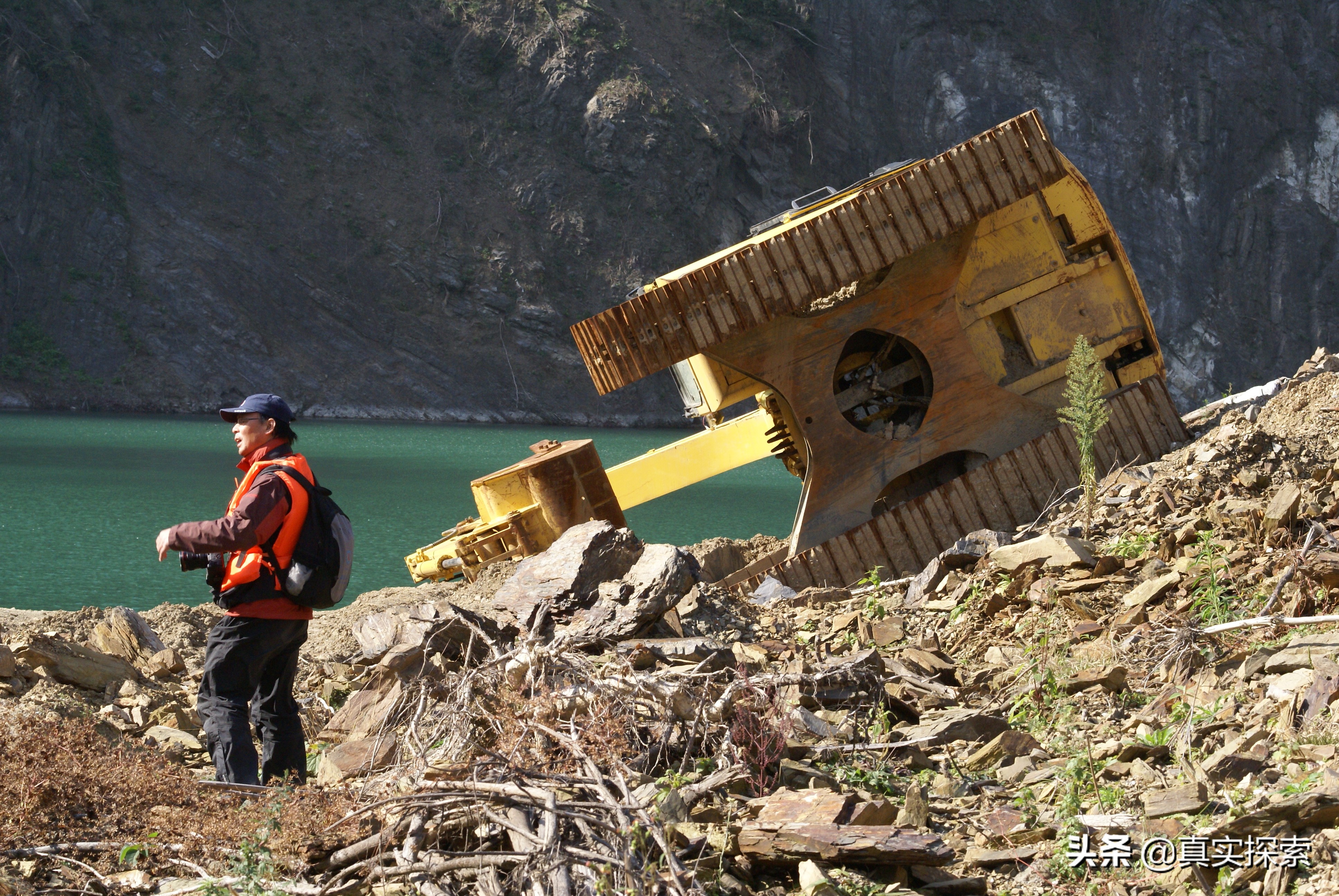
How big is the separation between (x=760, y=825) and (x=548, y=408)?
1309 inches

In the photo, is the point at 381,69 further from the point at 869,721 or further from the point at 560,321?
the point at 869,721

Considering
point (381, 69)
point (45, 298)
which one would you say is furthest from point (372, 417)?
point (381, 69)

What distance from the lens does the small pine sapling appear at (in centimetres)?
639

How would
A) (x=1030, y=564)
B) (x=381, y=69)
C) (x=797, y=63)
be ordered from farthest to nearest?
1. (x=797, y=63)
2. (x=381, y=69)
3. (x=1030, y=564)

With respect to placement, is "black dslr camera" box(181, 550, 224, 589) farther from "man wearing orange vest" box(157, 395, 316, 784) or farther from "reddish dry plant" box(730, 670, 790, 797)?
"reddish dry plant" box(730, 670, 790, 797)

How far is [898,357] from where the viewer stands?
7.77 m

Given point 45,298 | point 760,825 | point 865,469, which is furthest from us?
point 45,298

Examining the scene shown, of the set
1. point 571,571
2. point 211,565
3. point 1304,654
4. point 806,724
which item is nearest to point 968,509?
point 571,571

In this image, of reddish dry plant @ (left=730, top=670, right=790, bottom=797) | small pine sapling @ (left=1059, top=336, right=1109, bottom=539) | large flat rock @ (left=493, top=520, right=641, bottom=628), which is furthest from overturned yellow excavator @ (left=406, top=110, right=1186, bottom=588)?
reddish dry plant @ (left=730, top=670, right=790, bottom=797)

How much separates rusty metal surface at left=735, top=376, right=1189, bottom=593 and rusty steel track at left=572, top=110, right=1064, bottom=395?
1.36 metres

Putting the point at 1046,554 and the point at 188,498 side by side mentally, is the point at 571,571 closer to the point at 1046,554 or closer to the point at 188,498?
the point at 1046,554

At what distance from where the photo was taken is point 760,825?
3.17 m

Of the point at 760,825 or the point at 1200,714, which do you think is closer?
the point at 760,825

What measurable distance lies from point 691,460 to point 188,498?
29.3ft
